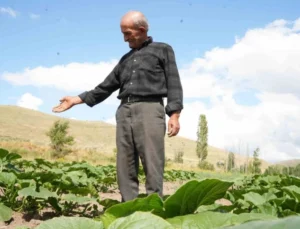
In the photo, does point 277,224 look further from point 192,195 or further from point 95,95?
point 95,95

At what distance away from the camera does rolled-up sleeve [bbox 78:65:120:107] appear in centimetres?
386

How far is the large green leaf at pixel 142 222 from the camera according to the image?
0.93 m

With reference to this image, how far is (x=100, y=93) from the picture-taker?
392cm

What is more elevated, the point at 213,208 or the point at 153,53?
the point at 153,53

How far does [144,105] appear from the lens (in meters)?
3.45

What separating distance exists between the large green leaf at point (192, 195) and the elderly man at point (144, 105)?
1722 millimetres

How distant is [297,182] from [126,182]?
1.87 m

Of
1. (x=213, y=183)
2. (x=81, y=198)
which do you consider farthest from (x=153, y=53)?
(x=213, y=183)

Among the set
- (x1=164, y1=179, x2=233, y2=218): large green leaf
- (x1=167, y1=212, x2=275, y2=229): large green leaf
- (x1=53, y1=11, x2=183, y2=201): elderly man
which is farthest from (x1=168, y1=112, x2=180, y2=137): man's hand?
(x1=167, y1=212, x2=275, y2=229): large green leaf

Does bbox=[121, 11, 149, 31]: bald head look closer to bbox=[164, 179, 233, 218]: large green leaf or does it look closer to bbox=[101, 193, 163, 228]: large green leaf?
bbox=[164, 179, 233, 218]: large green leaf

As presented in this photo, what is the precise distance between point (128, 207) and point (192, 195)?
10.9 inches

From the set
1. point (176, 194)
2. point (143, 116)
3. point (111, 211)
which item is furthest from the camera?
point (143, 116)

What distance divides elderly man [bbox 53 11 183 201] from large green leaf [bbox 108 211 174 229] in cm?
242

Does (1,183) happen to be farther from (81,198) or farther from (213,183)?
(213,183)
